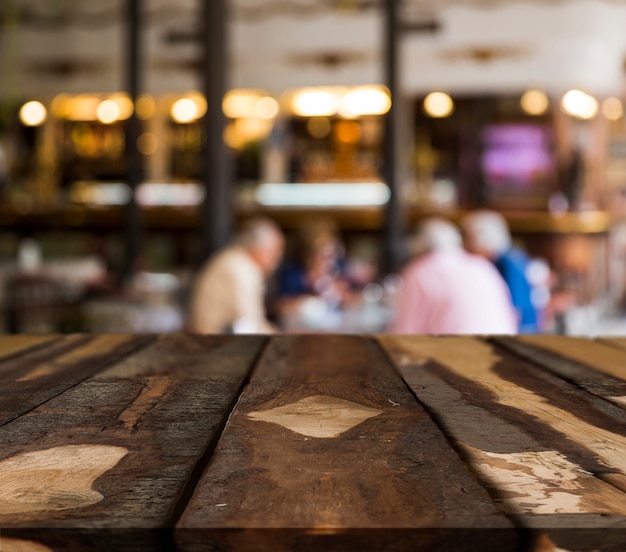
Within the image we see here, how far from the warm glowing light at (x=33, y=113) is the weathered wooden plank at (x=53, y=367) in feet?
41.9

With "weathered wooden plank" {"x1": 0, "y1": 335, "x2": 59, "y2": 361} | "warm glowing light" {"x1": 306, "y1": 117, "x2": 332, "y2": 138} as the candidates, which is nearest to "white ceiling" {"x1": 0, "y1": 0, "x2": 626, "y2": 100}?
"warm glowing light" {"x1": 306, "y1": 117, "x2": 332, "y2": 138}

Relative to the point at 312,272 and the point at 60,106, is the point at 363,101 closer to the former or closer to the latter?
the point at 60,106

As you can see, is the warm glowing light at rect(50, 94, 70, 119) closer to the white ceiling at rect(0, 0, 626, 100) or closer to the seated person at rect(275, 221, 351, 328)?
the white ceiling at rect(0, 0, 626, 100)

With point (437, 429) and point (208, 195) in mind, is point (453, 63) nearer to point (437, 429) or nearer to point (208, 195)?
point (208, 195)

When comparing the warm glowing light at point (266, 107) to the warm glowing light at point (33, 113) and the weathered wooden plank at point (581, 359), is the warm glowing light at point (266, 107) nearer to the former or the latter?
the warm glowing light at point (33, 113)

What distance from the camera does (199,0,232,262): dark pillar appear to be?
552 centimetres

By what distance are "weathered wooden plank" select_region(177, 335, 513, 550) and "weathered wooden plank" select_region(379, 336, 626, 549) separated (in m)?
0.03

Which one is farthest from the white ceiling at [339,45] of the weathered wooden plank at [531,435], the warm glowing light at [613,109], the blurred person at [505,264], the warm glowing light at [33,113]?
the weathered wooden plank at [531,435]

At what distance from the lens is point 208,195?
5738 mm

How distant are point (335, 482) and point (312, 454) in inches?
3.7

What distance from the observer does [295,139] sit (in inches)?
535

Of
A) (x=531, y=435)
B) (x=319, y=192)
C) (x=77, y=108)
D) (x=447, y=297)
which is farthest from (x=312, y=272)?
(x=77, y=108)

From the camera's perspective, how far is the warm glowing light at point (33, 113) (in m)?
13.9

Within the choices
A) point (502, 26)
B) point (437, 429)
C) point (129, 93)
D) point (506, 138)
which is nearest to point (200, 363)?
point (437, 429)
